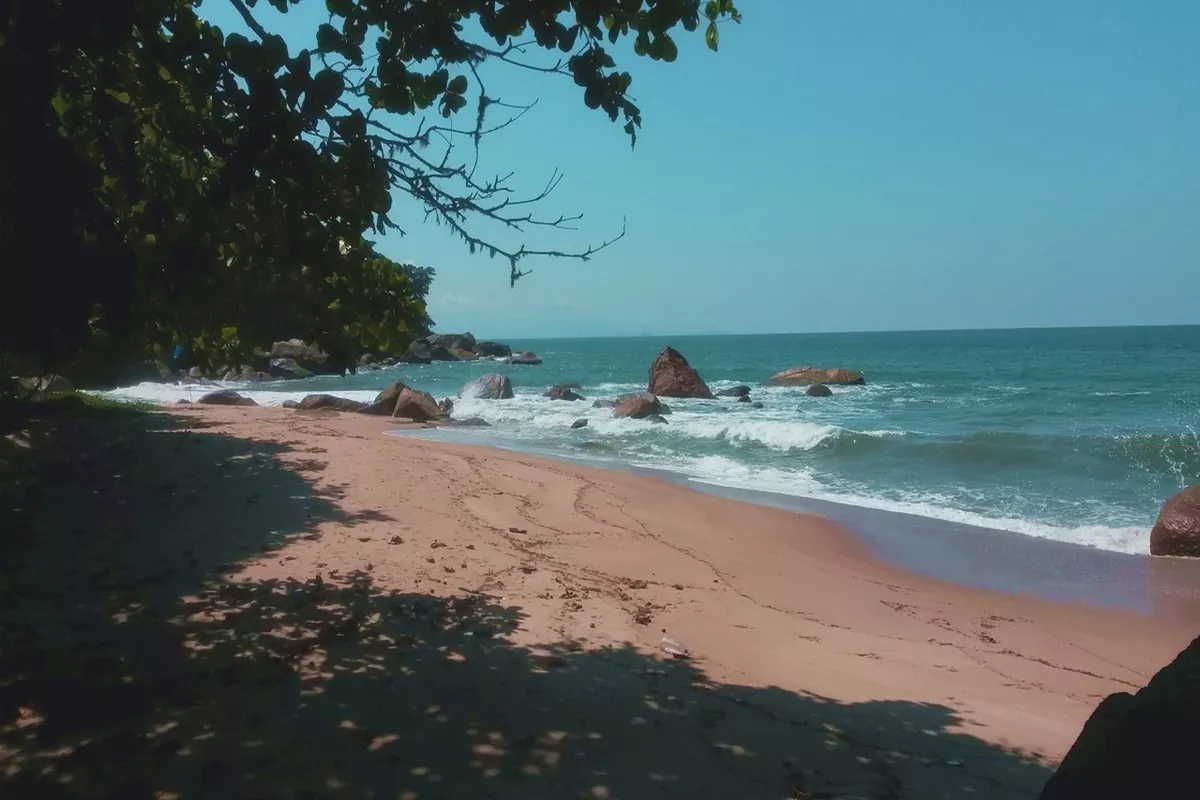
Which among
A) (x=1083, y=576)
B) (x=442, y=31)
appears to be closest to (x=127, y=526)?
(x=442, y=31)

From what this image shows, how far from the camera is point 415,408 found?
76.1ft

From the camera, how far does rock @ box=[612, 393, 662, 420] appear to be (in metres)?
24.4

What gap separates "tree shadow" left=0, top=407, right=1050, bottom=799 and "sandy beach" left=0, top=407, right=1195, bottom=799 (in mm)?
16

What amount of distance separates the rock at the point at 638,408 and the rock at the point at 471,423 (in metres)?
3.77

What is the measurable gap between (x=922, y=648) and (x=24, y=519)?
694 cm

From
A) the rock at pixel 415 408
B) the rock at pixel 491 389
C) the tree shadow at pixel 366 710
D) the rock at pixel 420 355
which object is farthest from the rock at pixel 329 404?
the rock at pixel 420 355

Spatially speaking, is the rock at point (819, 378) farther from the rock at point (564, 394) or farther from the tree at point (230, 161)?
the tree at point (230, 161)

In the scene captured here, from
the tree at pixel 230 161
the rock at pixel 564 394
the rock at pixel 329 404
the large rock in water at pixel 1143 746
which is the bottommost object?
the rock at pixel 564 394

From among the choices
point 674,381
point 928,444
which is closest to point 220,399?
point 674,381

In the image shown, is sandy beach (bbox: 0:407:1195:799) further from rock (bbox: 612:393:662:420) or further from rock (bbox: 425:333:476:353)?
rock (bbox: 425:333:476:353)

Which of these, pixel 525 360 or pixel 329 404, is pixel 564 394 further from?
pixel 525 360

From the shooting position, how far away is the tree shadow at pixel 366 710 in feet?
10.8

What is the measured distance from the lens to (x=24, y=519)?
678 cm

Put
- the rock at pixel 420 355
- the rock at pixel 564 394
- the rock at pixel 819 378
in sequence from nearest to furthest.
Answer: the rock at pixel 564 394, the rock at pixel 819 378, the rock at pixel 420 355
